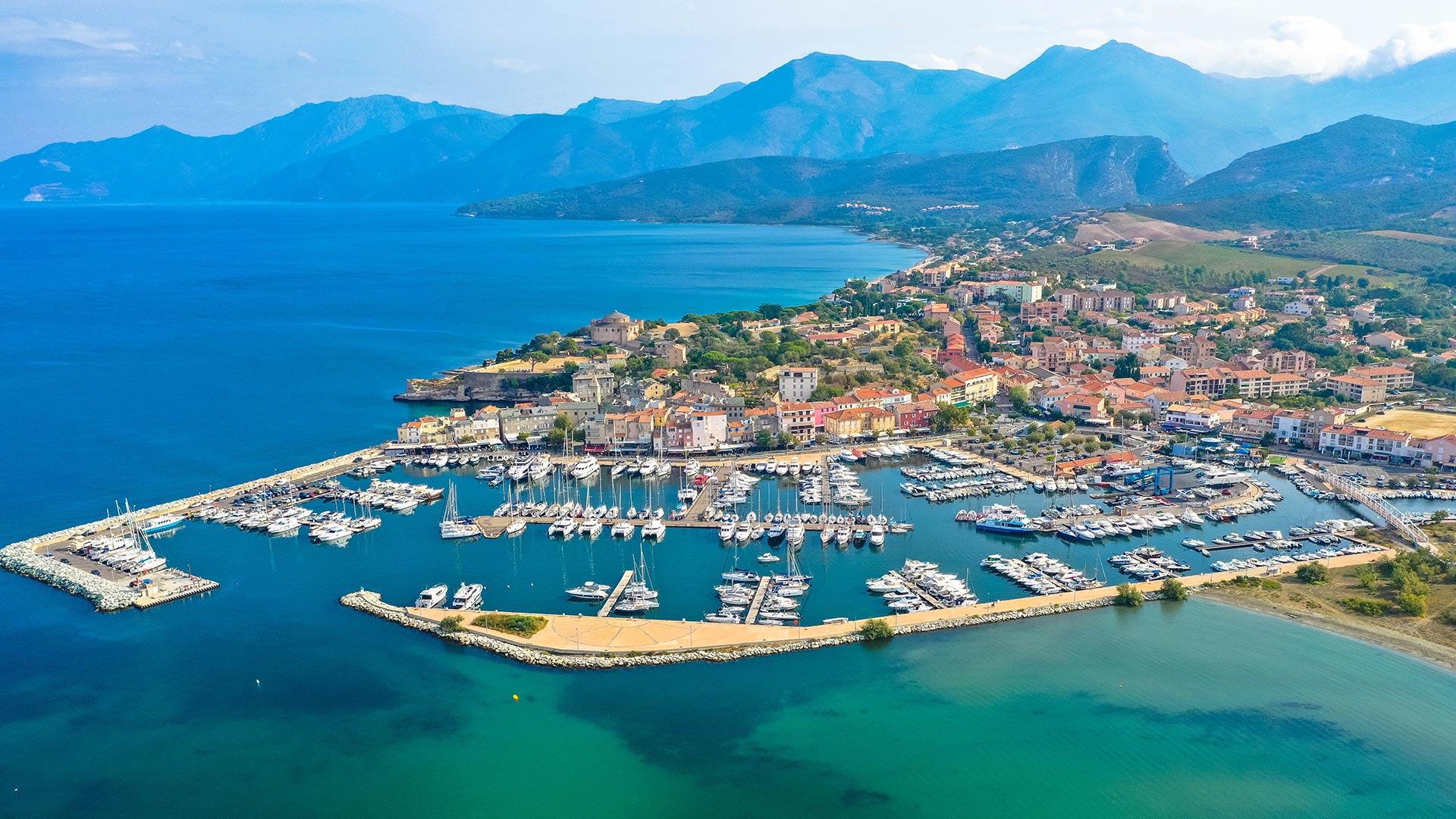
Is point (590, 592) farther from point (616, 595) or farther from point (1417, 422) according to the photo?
point (1417, 422)

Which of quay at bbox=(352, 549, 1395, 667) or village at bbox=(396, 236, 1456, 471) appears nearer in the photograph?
quay at bbox=(352, 549, 1395, 667)

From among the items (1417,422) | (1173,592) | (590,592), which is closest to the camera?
(1173,592)

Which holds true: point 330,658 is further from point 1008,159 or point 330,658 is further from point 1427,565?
point 1008,159

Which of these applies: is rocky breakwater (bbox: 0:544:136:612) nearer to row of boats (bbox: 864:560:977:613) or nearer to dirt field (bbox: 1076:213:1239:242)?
row of boats (bbox: 864:560:977:613)

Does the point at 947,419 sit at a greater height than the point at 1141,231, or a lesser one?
lesser

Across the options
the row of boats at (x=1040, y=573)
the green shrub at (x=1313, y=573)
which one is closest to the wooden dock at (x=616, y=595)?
the row of boats at (x=1040, y=573)

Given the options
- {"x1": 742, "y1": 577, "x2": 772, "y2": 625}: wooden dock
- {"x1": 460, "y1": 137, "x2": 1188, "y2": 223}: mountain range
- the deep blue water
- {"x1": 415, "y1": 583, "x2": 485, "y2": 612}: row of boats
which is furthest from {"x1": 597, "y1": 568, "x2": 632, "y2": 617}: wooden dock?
{"x1": 460, "y1": 137, "x2": 1188, "y2": 223}: mountain range

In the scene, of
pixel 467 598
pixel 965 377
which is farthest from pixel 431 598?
pixel 965 377

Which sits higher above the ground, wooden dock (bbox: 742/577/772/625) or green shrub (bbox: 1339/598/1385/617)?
wooden dock (bbox: 742/577/772/625)

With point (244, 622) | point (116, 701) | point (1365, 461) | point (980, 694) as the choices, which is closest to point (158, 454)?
point (244, 622)
